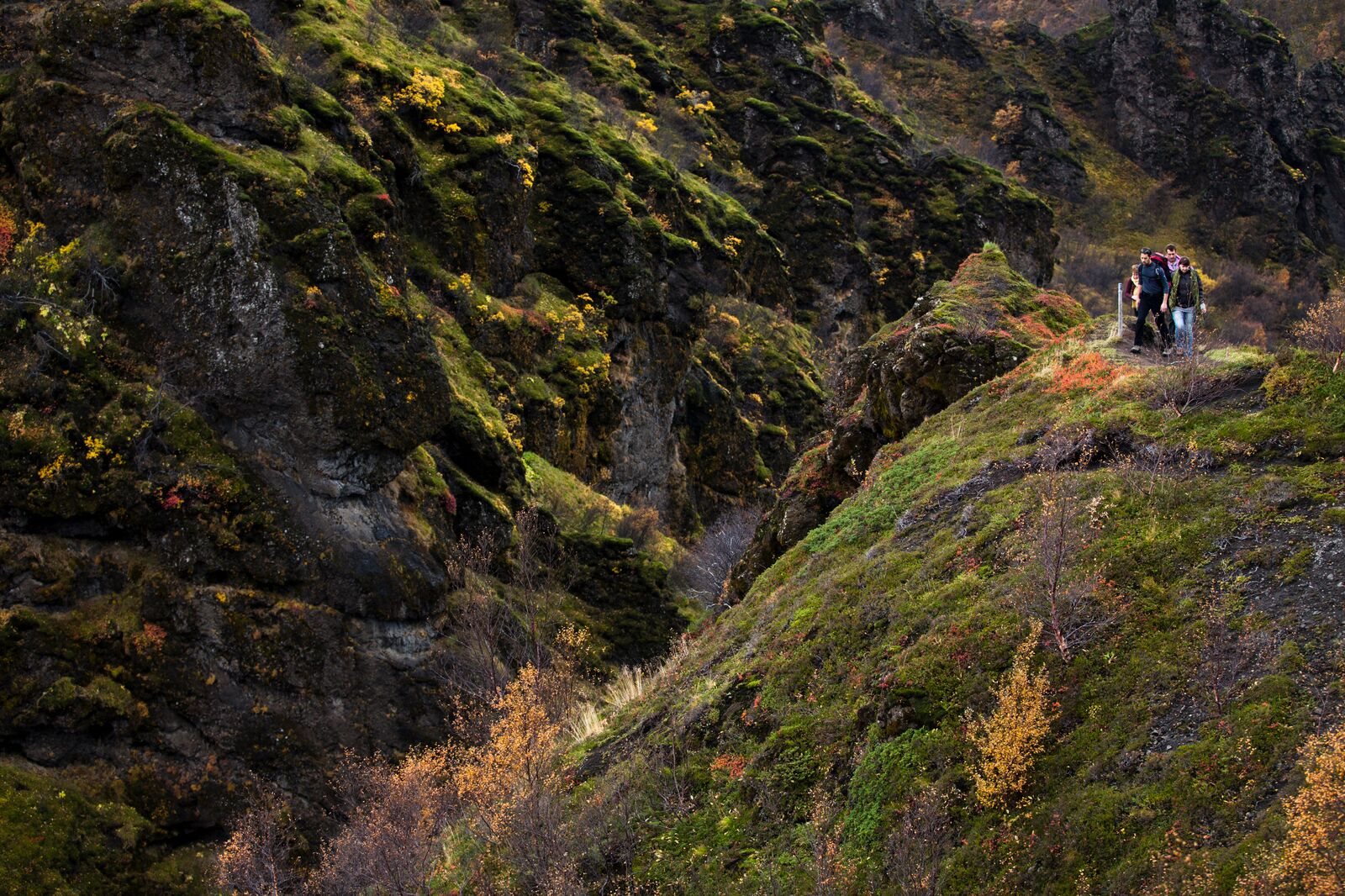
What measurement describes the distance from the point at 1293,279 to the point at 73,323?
8953cm

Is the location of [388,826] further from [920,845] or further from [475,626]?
[920,845]

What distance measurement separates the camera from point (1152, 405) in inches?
431

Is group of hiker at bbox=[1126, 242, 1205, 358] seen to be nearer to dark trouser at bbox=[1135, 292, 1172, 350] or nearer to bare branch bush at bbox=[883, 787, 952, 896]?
dark trouser at bbox=[1135, 292, 1172, 350]

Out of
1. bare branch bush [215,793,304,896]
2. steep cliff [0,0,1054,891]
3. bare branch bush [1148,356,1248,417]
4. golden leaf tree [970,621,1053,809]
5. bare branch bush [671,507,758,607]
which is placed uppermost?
bare branch bush [1148,356,1248,417]

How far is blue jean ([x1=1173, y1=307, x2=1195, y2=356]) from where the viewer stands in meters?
12.8

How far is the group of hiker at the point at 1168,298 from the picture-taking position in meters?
13.0

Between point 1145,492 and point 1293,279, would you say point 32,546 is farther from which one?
point 1293,279

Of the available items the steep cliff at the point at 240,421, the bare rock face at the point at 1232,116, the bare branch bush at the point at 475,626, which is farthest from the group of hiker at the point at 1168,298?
the bare rock face at the point at 1232,116

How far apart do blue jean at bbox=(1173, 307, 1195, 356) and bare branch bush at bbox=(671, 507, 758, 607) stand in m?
17.6

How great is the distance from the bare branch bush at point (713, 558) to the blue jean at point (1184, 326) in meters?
17.6

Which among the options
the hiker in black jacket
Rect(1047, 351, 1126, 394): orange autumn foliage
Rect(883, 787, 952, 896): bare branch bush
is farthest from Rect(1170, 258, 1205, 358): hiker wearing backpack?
Rect(883, 787, 952, 896): bare branch bush

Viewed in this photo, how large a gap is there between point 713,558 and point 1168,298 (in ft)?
74.4

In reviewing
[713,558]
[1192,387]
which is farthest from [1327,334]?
[713,558]

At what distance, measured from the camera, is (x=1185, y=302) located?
1312 centimetres
